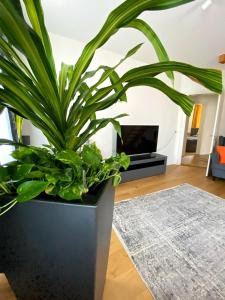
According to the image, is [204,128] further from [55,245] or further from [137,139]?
[55,245]

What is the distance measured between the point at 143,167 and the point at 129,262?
1.92 metres

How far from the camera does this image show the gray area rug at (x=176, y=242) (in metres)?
1.17

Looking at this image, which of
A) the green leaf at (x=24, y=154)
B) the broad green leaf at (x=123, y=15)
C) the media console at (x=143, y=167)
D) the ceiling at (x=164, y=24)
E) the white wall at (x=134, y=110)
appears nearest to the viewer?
the broad green leaf at (x=123, y=15)

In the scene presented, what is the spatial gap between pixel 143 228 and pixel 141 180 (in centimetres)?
137

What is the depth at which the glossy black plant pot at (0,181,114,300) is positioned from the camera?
16.8 inches

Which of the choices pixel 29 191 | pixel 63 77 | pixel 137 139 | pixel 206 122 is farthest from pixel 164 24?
pixel 206 122

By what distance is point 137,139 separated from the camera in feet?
10.3

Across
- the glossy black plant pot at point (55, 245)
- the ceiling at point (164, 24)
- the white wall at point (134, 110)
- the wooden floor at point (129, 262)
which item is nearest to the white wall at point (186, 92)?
the white wall at point (134, 110)

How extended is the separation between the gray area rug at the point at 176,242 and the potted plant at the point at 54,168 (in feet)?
3.29

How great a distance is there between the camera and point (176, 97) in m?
0.51

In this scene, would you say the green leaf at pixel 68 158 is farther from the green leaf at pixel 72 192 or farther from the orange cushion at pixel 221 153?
the orange cushion at pixel 221 153

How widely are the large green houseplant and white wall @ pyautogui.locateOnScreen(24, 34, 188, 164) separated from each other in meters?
2.12

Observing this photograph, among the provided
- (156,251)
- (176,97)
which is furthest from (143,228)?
(176,97)

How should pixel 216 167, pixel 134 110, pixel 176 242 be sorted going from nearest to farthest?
pixel 176 242
pixel 216 167
pixel 134 110
